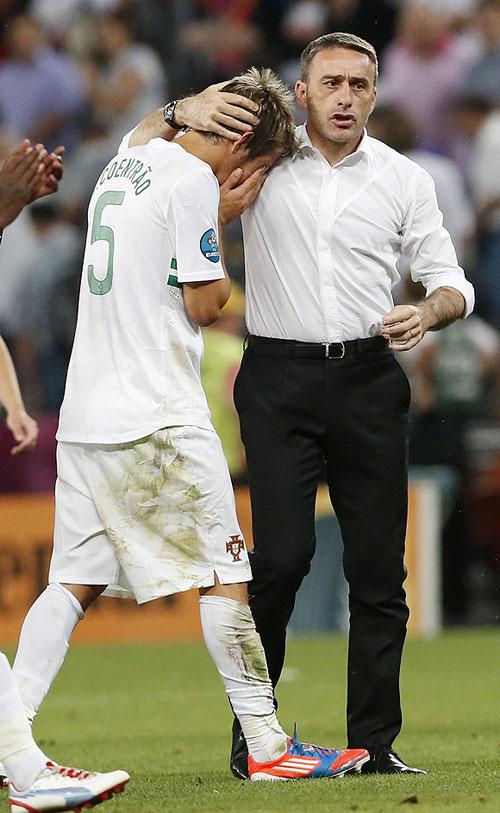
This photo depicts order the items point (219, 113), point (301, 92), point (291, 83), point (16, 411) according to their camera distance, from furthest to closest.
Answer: point (291, 83)
point (16, 411)
point (301, 92)
point (219, 113)

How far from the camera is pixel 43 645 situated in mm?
4848

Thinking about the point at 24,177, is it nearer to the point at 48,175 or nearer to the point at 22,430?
the point at 48,175

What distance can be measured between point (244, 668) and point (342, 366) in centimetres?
107

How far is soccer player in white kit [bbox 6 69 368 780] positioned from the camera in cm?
483

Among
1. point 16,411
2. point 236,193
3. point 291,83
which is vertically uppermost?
point 291,83

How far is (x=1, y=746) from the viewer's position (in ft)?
14.2

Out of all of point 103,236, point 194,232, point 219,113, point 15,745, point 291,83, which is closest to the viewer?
point 15,745

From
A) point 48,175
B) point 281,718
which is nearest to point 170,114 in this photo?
point 48,175

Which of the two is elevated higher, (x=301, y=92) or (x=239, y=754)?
(x=301, y=92)

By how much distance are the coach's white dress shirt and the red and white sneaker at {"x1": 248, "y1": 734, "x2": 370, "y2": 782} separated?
1342 millimetres

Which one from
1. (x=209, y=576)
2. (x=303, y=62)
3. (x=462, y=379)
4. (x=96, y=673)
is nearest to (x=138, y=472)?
(x=209, y=576)

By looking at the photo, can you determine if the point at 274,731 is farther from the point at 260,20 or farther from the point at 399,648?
the point at 260,20

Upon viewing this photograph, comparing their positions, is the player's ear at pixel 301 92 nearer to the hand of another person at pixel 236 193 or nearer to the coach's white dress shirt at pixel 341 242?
the coach's white dress shirt at pixel 341 242

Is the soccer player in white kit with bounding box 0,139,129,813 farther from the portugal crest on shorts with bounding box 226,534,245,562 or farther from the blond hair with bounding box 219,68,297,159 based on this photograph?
the blond hair with bounding box 219,68,297,159
